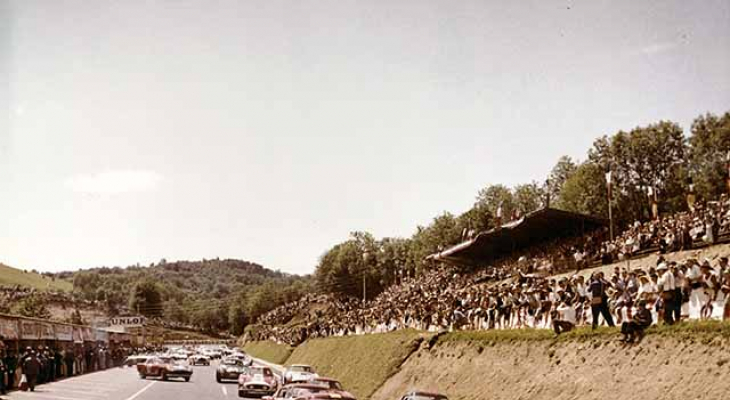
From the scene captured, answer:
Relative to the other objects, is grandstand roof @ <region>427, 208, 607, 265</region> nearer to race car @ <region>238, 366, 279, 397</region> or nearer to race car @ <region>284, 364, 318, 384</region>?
race car @ <region>284, 364, 318, 384</region>

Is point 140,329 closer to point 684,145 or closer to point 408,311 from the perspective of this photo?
point 684,145

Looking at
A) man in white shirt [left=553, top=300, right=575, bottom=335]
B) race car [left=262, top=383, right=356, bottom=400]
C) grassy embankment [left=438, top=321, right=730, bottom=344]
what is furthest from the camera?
man in white shirt [left=553, top=300, right=575, bottom=335]

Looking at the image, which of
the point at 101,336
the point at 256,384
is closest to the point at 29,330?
the point at 256,384

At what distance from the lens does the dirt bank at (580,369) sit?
18.1m

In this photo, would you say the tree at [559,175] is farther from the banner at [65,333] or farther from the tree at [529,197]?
the banner at [65,333]

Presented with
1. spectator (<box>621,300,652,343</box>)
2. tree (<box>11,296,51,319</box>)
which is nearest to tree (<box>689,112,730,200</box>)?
spectator (<box>621,300,652,343</box>)

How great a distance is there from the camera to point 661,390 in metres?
18.6

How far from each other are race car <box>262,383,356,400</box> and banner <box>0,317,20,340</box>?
18463mm

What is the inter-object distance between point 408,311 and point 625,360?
2512 centimetres

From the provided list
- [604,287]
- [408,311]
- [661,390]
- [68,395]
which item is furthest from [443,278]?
[661,390]

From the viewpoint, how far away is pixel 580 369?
74.3 ft

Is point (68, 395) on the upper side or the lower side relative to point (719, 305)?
lower

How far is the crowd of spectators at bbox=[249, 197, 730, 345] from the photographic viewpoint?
826 inches

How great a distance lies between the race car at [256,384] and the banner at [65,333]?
64.9 ft
